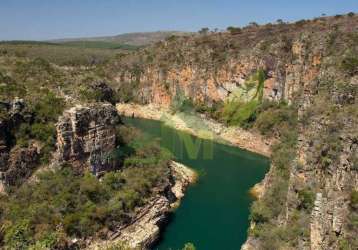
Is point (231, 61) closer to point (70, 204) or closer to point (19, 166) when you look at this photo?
point (19, 166)

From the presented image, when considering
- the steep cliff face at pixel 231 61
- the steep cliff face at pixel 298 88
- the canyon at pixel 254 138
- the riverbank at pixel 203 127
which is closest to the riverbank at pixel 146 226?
the canyon at pixel 254 138

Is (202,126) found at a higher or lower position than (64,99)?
lower

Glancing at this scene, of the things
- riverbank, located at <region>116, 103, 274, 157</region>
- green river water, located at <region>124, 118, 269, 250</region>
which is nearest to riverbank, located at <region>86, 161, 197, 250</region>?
green river water, located at <region>124, 118, 269, 250</region>

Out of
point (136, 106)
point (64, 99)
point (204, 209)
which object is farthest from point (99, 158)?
point (136, 106)

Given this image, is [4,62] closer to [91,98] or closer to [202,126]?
[91,98]

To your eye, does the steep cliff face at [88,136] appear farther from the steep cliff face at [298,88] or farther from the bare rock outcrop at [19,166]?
the steep cliff face at [298,88]

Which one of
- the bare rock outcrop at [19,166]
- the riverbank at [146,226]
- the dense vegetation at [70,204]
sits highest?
the bare rock outcrop at [19,166]

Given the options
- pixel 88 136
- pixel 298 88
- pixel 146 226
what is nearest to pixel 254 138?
pixel 298 88
